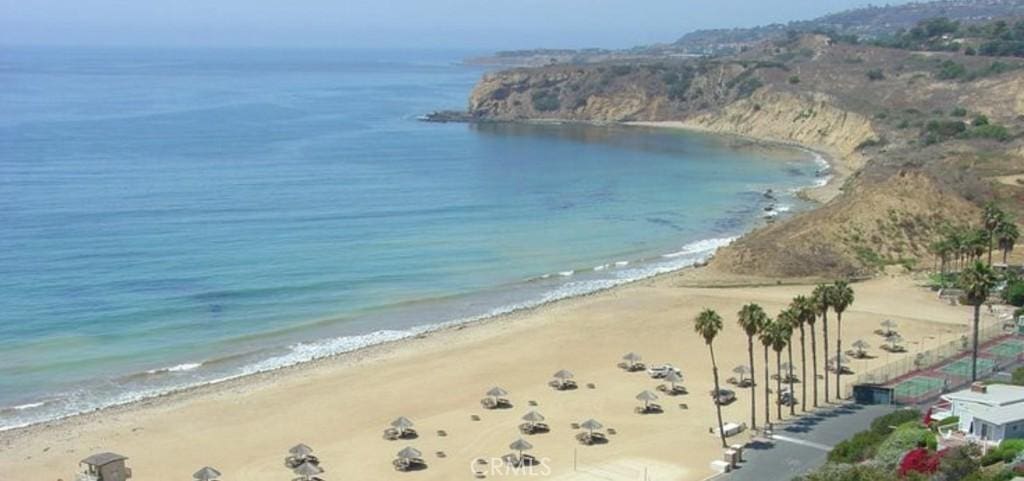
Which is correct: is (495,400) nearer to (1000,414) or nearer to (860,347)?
(860,347)

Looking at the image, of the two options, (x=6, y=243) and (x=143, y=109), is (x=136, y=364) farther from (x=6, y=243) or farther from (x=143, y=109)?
(x=143, y=109)

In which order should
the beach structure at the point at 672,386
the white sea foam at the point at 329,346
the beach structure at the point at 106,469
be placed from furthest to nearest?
1. the beach structure at the point at 672,386
2. the white sea foam at the point at 329,346
3. the beach structure at the point at 106,469

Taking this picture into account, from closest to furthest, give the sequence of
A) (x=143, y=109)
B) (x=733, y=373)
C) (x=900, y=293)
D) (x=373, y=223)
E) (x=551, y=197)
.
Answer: (x=733, y=373) → (x=900, y=293) → (x=373, y=223) → (x=551, y=197) → (x=143, y=109)

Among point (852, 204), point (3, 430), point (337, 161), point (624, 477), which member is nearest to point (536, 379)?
point (624, 477)

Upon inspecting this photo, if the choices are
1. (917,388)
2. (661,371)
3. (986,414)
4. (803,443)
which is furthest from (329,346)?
(986,414)

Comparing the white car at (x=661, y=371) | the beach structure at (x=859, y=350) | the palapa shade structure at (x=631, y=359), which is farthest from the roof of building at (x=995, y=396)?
the palapa shade structure at (x=631, y=359)

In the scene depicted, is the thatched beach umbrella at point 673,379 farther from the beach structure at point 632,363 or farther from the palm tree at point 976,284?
the palm tree at point 976,284

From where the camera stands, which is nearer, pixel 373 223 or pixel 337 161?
pixel 373 223
